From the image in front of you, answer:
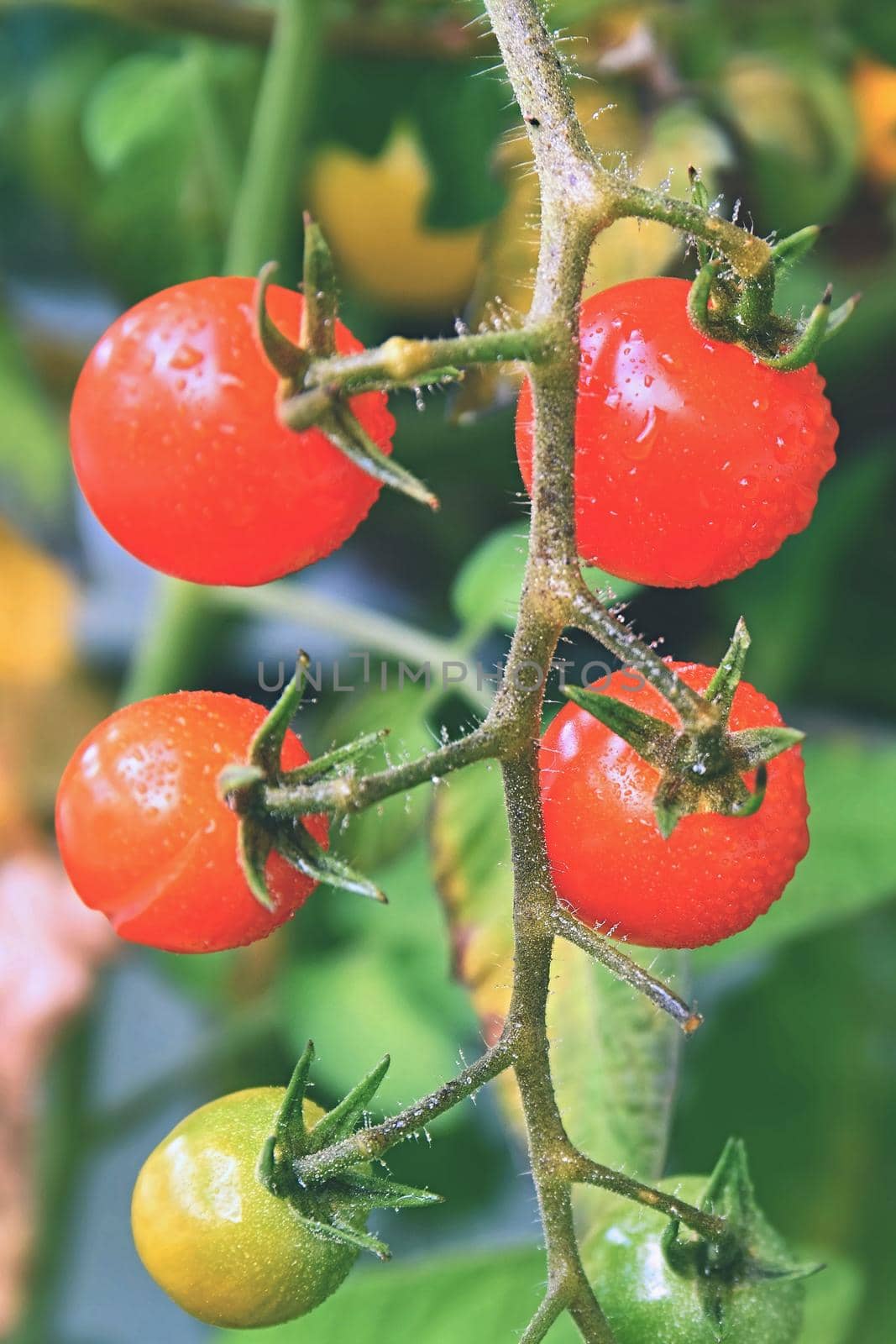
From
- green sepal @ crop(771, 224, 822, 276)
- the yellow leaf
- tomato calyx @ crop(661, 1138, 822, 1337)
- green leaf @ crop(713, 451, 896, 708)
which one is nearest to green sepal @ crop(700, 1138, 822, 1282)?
tomato calyx @ crop(661, 1138, 822, 1337)

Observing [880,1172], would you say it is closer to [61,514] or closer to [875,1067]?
[875,1067]

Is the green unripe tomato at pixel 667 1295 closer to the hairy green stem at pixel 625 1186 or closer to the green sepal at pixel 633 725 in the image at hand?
the hairy green stem at pixel 625 1186

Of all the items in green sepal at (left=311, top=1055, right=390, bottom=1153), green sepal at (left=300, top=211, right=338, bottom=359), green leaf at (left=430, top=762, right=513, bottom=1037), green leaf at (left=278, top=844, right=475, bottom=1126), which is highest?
green sepal at (left=300, top=211, right=338, bottom=359)

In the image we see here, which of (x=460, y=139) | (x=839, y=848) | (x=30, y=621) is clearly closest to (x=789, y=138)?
(x=460, y=139)

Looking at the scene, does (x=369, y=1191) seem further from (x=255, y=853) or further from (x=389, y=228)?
(x=389, y=228)

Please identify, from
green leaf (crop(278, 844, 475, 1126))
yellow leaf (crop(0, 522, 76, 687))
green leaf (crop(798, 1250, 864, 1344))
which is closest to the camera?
green leaf (crop(798, 1250, 864, 1344))

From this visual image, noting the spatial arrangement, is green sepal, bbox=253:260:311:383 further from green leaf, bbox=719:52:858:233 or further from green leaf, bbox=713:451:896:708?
green leaf, bbox=713:451:896:708
